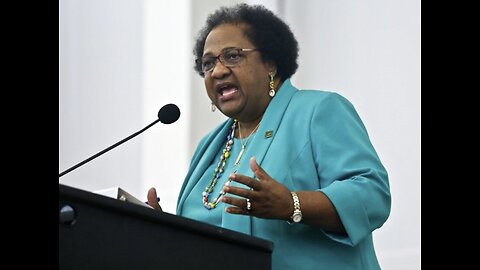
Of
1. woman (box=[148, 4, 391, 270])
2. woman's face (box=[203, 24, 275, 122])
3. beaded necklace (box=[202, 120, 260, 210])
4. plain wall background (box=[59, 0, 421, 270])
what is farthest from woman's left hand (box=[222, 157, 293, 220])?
plain wall background (box=[59, 0, 421, 270])

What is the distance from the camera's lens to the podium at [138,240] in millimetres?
1659

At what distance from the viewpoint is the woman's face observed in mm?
2746

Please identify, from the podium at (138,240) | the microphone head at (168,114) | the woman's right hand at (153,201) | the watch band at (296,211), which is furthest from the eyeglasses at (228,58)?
the podium at (138,240)

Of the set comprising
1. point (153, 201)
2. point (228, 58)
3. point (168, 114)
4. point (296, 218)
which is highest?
point (228, 58)

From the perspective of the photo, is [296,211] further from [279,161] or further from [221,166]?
[221,166]

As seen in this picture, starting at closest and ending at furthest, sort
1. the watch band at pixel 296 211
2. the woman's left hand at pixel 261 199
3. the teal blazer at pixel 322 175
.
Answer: the woman's left hand at pixel 261 199 < the watch band at pixel 296 211 < the teal blazer at pixel 322 175

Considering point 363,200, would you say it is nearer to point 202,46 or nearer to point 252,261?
point 252,261

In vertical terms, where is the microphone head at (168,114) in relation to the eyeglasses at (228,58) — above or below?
below

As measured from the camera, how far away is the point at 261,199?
2.06 m

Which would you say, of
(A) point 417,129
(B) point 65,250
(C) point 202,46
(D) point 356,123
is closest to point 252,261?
(B) point 65,250

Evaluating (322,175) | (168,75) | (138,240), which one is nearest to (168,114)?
(322,175)

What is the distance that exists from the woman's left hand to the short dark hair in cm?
79

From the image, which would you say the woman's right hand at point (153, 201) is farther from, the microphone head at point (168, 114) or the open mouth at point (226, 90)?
the open mouth at point (226, 90)

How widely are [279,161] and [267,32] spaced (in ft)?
1.84
